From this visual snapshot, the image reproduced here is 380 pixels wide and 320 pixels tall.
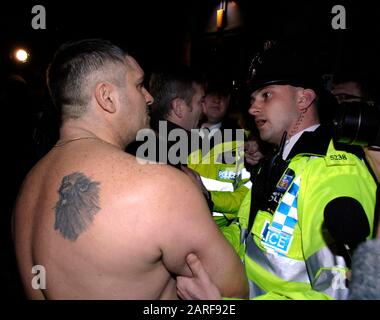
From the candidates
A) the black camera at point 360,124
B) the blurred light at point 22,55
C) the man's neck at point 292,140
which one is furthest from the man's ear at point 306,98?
the blurred light at point 22,55

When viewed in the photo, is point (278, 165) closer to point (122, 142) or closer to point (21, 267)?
point (122, 142)

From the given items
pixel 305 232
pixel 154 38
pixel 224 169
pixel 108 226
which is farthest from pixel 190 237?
pixel 154 38

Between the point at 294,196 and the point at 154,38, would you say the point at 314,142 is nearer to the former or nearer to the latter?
the point at 294,196

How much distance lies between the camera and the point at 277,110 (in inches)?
82.8

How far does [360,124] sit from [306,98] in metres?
0.85

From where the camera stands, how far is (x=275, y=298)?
1.32m

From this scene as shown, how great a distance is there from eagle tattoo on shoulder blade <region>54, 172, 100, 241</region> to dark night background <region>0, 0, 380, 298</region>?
1747 millimetres

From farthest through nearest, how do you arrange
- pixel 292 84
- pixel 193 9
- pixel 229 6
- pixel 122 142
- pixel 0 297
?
pixel 193 9 → pixel 229 6 → pixel 0 297 → pixel 292 84 → pixel 122 142

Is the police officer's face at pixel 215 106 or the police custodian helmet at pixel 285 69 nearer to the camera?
the police custodian helmet at pixel 285 69

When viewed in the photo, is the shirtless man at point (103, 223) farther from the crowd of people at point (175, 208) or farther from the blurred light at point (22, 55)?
the blurred light at point (22, 55)

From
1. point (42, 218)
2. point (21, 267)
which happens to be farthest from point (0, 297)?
point (42, 218)

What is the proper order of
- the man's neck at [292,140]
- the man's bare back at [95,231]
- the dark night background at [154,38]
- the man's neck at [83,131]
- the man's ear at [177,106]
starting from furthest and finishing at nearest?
the dark night background at [154,38] → the man's ear at [177,106] → the man's neck at [292,140] → the man's neck at [83,131] → the man's bare back at [95,231]

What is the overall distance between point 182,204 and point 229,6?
10104 mm

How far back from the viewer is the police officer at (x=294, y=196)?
134cm
